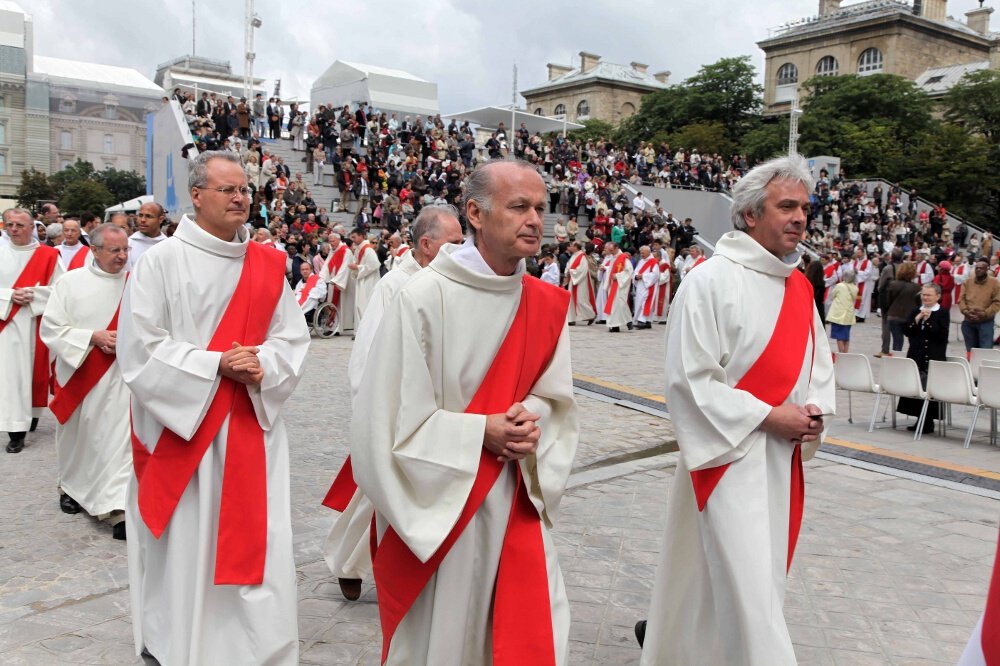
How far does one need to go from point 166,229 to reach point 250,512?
12.7 meters

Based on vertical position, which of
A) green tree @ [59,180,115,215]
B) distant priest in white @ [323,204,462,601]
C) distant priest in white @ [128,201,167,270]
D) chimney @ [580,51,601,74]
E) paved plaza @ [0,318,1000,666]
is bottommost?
paved plaza @ [0,318,1000,666]

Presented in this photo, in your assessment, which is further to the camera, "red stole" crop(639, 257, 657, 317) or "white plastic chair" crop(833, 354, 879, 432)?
"red stole" crop(639, 257, 657, 317)

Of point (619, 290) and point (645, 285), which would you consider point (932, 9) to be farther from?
point (619, 290)

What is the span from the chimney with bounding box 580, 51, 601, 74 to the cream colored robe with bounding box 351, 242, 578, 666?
85.8m

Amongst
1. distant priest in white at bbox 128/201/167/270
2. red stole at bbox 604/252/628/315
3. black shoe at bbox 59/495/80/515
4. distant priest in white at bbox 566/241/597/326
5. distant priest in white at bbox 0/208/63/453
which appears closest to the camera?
black shoe at bbox 59/495/80/515

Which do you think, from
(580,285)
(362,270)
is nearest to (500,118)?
(580,285)

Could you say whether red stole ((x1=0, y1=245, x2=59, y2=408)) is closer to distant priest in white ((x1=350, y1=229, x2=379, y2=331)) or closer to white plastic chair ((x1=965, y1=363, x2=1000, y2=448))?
white plastic chair ((x1=965, y1=363, x2=1000, y2=448))

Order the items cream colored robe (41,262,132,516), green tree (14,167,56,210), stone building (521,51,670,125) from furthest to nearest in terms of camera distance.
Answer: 1. stone building (521,51,670,125)
2. green tree (14,167,56,210)
3. cream colored robe (41,262,132,516)

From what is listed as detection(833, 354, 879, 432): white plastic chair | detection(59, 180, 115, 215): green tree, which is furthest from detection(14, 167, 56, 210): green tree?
detection(833, 354, 879, 432): white plastic chair

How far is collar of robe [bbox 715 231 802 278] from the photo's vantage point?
10.9ft

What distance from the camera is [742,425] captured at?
311 centimetres

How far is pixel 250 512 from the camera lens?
3357mm

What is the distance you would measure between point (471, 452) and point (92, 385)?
3.62 metres

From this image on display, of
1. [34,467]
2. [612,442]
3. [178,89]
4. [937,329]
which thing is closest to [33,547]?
[34,467]
